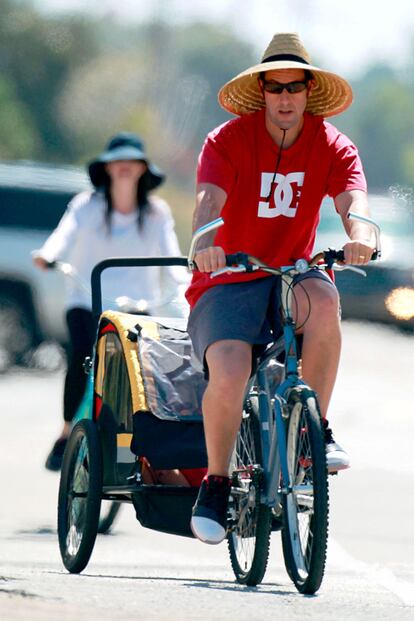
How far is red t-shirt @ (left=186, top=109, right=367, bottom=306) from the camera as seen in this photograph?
7.40m

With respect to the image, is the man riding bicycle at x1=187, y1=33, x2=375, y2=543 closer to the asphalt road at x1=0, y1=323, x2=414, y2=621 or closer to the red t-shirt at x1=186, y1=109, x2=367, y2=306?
the red t-shirt at x1=186, y1=109, x2=367, y2=306

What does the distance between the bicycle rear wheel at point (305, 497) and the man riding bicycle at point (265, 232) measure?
0.45 feet

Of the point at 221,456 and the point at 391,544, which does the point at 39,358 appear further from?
the point at 221,456

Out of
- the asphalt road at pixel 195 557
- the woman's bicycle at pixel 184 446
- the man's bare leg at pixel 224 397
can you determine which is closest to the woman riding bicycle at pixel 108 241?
the asphalt road at pixel 195 557

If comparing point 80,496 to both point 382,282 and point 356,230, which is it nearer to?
point 356,230

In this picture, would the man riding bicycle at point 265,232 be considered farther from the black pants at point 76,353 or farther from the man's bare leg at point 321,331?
the black pants at point 76,353

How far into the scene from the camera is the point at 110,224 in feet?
34.8

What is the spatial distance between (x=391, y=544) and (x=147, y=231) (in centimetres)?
215

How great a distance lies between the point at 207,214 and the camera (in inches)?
285

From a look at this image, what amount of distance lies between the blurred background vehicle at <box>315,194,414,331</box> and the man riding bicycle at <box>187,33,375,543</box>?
45.9 ft

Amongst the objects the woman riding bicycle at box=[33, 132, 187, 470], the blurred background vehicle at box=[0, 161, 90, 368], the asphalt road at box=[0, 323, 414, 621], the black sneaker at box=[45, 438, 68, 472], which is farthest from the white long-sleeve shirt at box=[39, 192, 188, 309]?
the blurred background vehicle at box=[0, 161, 90, 368]

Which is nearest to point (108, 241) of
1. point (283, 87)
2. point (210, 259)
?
point (283, 87)

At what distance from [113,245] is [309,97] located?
2985 mm

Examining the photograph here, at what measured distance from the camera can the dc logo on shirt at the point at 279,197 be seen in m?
7.40
